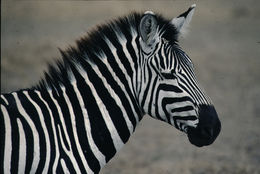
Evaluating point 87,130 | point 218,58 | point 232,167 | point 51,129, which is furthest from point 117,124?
point 218,58

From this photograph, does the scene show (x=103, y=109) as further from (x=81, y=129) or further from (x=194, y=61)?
(x=194, y=61)

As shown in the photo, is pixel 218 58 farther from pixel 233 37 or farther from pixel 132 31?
pixel 132 31

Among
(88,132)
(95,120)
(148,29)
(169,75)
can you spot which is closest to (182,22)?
(148,29)

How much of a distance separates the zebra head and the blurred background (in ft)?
3.99

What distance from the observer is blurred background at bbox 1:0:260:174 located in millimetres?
7789

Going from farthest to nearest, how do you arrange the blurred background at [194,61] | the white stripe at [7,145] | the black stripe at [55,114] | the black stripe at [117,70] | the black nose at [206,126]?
the blurred background at [194,61] < the black stripe at [117,70] < the black nose at [206,126] < the black stripe at [55,114] < the white stripe at [7,145]

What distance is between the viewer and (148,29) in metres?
4.20

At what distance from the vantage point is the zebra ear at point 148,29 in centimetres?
412

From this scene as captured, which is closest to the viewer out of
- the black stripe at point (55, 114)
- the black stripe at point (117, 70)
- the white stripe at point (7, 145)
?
the white stripe at point (7, 145)

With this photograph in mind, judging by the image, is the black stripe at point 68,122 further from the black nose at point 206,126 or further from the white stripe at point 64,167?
the black nose at point 206,126

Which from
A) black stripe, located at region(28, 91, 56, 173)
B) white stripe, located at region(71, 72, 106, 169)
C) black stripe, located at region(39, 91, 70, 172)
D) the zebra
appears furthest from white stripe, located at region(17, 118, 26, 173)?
white stripe, located at region(71, 72, 106, 169)

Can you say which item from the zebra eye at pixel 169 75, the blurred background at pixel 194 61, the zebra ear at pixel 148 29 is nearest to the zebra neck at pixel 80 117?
the zebra eye at pixel 169 75

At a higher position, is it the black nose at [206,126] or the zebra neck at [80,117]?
the zebra neck at [80,117]

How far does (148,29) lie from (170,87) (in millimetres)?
503
